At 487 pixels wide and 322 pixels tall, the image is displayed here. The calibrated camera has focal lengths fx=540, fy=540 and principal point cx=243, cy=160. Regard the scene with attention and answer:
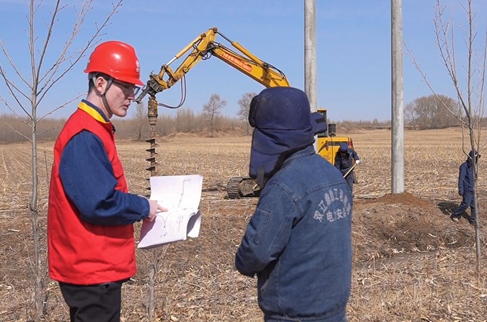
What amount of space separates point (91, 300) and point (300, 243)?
3.90ft

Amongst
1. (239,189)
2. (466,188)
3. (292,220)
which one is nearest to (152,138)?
(292,220)

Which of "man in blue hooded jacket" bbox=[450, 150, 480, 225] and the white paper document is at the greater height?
the white paper document

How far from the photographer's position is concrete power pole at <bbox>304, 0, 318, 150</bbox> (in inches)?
455

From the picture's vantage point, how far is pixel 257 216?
2553mm

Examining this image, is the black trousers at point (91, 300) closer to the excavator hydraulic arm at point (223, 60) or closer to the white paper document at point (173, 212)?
the white paper document at point (173, 212)

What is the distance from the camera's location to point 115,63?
3018mm

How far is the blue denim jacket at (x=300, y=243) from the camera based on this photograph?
254 centimetres

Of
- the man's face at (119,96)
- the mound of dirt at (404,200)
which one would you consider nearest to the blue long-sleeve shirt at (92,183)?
the man's face at (119,96)

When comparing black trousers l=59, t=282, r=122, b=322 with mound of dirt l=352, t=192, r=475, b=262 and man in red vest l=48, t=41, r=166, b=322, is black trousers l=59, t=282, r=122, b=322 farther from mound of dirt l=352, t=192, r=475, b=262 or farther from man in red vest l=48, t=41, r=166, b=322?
mound of dirt l=352, t=192, r=475, b=262

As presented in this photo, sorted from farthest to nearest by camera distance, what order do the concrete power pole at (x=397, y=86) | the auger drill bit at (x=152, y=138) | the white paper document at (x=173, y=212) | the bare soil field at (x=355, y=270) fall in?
the concrete power pole at (x=397, y=86)
the auger drill bit at (x=152, y=138)
the bare soil field at (x=355, y=270)
the white paper document at (x=173, y=212)

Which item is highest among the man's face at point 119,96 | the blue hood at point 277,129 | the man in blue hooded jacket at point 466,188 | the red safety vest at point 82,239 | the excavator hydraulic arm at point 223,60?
the excavator hydraulic arm at point 223,60

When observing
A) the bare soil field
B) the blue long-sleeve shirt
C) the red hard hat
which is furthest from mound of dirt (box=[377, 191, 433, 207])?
the blue long-sleeve shirt

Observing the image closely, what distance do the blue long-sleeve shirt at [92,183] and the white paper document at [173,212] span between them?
0.31 m

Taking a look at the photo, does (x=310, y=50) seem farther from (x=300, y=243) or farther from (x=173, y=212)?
(x=300, y=243)
